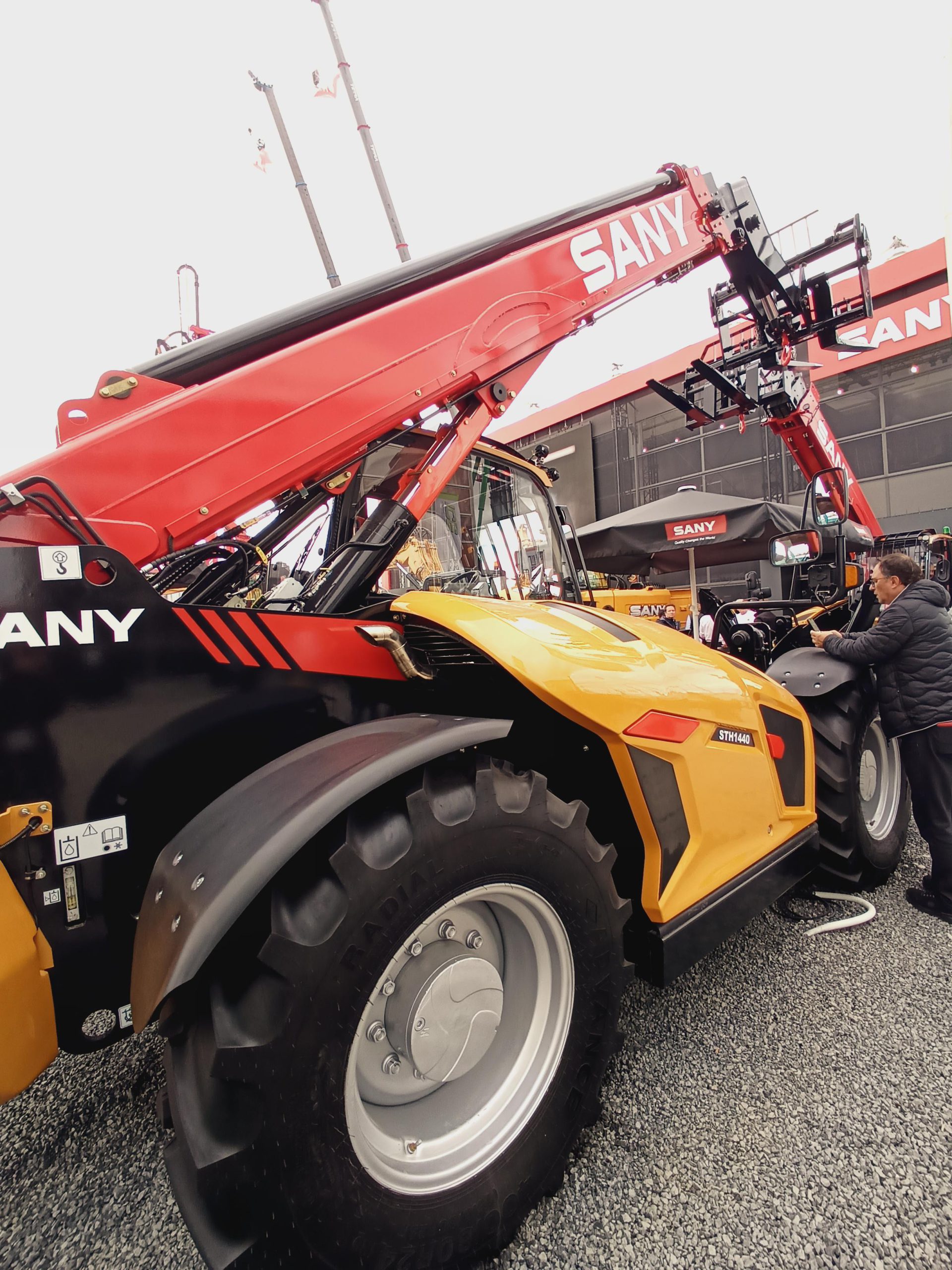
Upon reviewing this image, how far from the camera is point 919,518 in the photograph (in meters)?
12.7

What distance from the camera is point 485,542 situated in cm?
260

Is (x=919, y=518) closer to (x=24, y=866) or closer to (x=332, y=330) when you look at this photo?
(x=332, y=330)

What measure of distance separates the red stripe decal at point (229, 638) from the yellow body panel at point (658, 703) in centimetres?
44

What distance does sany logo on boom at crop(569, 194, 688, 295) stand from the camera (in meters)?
2.42

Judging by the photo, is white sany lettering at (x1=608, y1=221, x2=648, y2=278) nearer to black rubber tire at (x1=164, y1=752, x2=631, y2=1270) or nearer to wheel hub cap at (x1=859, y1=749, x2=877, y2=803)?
black rubber tire at (x1=164, y1=752, x2=631, y2=1270)

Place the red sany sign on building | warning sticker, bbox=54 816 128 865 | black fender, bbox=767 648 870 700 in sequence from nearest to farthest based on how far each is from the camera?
warning sticker, bbox=54 816 128 865, black fender, bbox=767 648 870 700, the red sany sign on building

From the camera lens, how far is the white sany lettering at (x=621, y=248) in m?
2.53

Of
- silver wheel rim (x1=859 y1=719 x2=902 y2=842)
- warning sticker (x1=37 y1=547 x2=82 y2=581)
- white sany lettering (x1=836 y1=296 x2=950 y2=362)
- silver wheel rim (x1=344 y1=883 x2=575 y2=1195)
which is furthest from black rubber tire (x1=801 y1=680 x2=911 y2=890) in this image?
white sany lettering (x1=836 y1=296 x2=950 y2=362)

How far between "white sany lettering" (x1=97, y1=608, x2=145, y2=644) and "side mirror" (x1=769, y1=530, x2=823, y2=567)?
3561 mm

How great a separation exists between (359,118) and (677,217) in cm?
146

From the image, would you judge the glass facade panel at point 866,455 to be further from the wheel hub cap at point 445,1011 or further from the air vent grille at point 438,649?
the wheel hub cap at point 445,1011

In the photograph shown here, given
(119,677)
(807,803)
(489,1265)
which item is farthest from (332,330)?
(807,803)

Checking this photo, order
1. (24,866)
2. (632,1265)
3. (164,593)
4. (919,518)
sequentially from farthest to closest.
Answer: (919,518)
(164,593)
(632,1265)
(24,866)

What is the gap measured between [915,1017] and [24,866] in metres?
2.69
